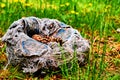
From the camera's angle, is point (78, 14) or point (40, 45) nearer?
point (40, 45)

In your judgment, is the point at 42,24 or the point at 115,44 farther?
the point at 115,44

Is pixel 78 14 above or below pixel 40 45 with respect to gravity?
below

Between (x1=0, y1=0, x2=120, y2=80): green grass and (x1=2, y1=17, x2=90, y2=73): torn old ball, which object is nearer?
(x1=2, y1=17, x2=90, y2=73): torn old ball

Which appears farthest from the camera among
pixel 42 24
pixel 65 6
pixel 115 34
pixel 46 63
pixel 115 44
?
pixel 65 6

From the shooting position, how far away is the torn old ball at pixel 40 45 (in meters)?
4.05

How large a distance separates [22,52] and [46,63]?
0.27 metres

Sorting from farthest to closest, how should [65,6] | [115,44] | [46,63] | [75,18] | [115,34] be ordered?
[65,6], [75,18], [115,34], [115,44], [46,63]

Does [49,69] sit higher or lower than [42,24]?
lower

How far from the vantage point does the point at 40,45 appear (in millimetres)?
4176

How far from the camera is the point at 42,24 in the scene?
184 inches

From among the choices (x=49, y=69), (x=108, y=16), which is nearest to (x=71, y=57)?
(x=49, y=69)

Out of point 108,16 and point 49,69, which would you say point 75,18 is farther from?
point 49,69

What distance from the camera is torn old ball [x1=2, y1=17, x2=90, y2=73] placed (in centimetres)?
405

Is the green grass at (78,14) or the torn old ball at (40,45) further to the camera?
the green grass at (78,14)
